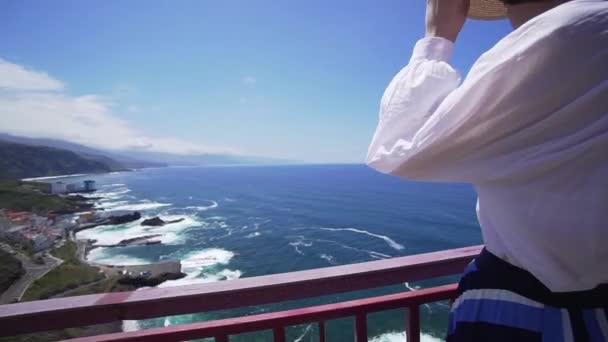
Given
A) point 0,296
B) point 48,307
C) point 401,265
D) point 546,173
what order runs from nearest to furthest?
point 546,173 < point 48,307 < point 401,265 < point 0,296

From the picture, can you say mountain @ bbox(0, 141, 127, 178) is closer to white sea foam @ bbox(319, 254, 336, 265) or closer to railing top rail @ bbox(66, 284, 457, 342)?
white sea foam @ bbox(319, 254, 336, 265)

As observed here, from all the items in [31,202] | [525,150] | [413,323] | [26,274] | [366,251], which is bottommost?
[26,274]

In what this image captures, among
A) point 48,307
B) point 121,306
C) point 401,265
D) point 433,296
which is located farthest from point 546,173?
point 48,307

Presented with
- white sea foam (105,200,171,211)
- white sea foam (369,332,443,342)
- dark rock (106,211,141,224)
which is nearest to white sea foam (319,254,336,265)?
white sea foam (369,332,443,342)

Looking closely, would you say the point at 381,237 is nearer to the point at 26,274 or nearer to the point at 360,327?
the point at 360,327

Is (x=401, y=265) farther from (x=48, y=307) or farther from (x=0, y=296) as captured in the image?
(x=0, y=296)

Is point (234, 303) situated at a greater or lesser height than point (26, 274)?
greater

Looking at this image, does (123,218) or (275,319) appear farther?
(123,218)

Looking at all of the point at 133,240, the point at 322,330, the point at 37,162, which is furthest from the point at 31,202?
the point at 37,162
